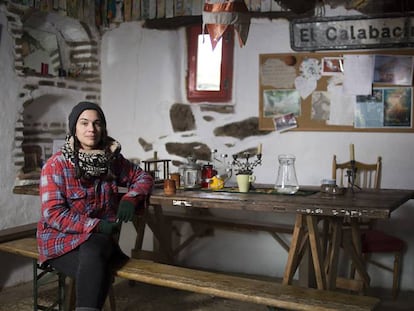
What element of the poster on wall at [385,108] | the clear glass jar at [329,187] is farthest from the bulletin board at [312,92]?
the clear glass jar at [329,187]

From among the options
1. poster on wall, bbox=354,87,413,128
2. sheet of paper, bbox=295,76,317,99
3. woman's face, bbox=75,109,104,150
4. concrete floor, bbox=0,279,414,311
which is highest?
sheet of paper, bbox=295,76,317,99

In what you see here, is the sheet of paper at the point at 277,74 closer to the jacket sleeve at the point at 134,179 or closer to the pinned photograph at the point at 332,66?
the pinned photograph at the point at 332,66

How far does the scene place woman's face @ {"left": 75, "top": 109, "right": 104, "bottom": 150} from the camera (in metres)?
2.89

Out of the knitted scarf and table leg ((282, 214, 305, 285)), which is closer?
the knitted scarf

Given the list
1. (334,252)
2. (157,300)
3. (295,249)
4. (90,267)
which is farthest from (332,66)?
(90,267)

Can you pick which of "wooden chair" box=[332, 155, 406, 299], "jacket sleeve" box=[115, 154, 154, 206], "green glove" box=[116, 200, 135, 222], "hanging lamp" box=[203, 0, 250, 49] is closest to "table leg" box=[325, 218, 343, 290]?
"wooden chair" box=[332, 155, 406, 299]

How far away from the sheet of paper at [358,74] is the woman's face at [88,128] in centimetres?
242

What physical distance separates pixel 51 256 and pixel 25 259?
1753 millimetres

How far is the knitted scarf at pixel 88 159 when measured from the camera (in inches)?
112

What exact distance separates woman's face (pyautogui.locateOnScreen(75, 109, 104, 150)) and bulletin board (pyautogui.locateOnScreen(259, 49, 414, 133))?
2160mm

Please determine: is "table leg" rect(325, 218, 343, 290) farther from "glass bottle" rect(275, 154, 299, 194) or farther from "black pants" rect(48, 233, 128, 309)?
"black pants" rect(48, 233, 128, 309)

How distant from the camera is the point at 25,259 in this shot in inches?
176

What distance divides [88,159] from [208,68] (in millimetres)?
2382

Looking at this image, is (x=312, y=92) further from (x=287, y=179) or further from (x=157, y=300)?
(x=157, y=300)
